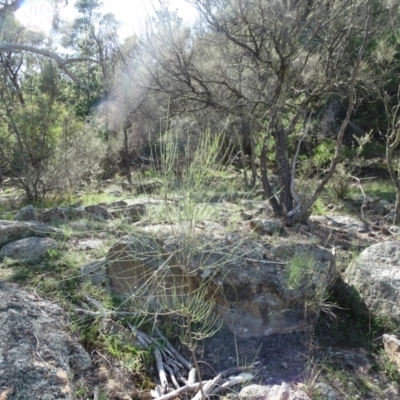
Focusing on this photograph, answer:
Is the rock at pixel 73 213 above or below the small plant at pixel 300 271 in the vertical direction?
above

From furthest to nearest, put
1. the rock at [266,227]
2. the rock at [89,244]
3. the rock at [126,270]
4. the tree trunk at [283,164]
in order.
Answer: the tree trunk at [283,164], the rock at [266,227], the rock at [89,244], the rock at [126,270]

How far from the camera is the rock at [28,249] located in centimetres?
368

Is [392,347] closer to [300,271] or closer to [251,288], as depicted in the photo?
[300,271]

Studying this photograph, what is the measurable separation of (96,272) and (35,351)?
1.03 metres

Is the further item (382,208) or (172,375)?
(382,208)

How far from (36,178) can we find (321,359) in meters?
6.48

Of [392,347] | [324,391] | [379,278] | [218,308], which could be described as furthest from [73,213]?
[392,347]

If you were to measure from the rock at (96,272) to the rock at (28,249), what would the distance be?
1.63ft

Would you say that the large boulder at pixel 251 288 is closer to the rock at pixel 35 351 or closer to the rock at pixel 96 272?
the rock at pixel 96 272

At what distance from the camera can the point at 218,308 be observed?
3410mm

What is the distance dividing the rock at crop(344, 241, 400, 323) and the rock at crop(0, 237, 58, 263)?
2.80 meters

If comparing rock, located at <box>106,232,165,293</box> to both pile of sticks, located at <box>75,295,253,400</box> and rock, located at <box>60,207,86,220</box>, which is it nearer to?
pile of sticks, located at <box>75,295,253,400</box>

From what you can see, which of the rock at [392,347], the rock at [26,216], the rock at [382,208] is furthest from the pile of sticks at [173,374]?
the rock at [382,208]

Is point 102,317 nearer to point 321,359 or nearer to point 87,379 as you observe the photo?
point 87,379
